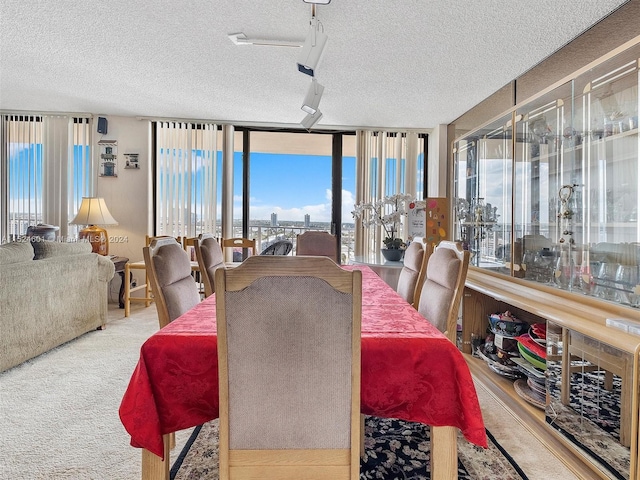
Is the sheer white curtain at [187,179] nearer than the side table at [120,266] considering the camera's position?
No

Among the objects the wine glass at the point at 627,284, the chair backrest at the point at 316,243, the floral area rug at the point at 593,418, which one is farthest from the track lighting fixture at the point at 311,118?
the floral area rug at the point at 593,418

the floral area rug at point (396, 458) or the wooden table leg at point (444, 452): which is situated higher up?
the wooden table leg at point (444, 452)

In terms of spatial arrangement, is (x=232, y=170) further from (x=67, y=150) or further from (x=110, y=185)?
(x=67, y=150)

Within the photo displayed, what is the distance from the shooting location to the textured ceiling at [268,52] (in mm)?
2324

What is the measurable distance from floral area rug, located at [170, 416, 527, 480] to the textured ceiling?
2.41 m

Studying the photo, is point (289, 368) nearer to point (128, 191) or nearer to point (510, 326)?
point (510, 326)

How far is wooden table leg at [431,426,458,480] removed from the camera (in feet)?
3.99

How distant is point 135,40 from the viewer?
8.98ft

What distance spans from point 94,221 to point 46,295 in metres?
1.61

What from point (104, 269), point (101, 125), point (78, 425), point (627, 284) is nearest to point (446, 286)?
point (627, 284)

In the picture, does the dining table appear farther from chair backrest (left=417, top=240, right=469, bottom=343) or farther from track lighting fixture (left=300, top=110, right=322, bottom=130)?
track lighting fixture (left=300, top=110, right=322, bottom=130)

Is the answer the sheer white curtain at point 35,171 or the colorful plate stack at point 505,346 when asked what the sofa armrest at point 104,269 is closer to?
the sheer white curtain at point 35,171

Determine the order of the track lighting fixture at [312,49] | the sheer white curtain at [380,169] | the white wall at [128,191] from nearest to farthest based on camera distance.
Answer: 1. the track lighting fixture at [312,49]
2. the white wall at [128,191]
3. the sheer white curtain at [380,169]

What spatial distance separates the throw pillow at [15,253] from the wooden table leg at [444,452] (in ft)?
9.52
